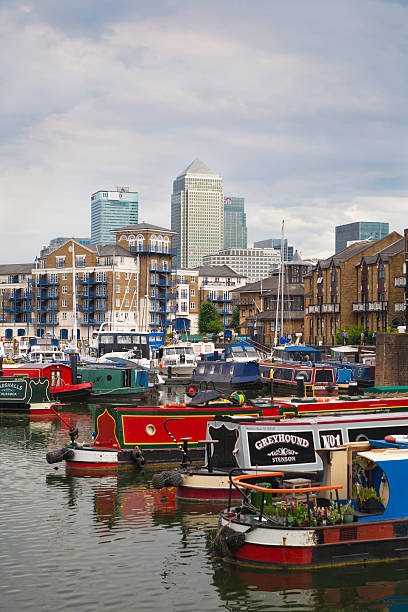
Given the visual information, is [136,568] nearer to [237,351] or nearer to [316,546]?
[316,546]

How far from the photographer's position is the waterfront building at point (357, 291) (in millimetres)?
96562

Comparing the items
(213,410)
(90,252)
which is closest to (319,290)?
(90,252)

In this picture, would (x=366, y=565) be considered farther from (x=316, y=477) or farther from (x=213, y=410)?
(x=213, y=410)

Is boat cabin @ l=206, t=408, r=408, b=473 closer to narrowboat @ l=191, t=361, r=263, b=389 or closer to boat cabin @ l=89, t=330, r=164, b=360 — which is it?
narrowboat @ l=191, t=361, r=263, b=389

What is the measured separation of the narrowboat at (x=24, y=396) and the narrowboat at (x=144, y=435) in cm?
1820

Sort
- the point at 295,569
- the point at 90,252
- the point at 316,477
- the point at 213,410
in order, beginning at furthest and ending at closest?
1. the point at 90,252
2. the point at 213,410
3. the point at 316,477
4. the point at 295,569

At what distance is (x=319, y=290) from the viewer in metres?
114

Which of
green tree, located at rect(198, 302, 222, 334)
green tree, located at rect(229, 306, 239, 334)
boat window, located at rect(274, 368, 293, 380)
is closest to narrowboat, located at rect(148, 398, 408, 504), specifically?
boat window, located at rect(274, 368, 293, 380)

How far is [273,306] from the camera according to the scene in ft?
447

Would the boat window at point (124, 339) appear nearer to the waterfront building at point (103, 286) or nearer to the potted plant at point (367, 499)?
the waterfront building at point (103, 286)

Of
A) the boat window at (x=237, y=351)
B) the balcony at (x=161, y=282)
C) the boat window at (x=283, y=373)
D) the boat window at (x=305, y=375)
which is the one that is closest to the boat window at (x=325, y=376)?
the boat window at (x=305, y=375)

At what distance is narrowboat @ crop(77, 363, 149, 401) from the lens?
175 ft

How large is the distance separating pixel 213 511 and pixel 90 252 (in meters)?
105

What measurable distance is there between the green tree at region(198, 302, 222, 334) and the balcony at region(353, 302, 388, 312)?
140 ft
